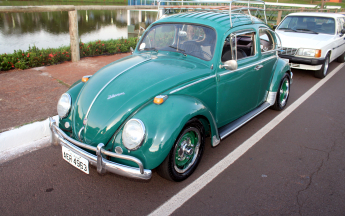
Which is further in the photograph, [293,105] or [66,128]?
[293,105]

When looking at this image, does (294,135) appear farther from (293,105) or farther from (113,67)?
(113,67)

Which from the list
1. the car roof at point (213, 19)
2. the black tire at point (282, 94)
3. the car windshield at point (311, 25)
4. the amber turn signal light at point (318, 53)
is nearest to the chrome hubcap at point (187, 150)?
the car roof at point (213, 19)

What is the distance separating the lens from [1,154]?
3639 mm

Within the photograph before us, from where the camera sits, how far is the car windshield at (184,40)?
3654mm

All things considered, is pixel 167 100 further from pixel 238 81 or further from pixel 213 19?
pixel 213 19

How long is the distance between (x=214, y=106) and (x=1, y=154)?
9.74 feet

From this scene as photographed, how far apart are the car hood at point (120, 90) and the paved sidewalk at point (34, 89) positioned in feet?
5.43

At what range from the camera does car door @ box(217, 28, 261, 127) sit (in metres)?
3.65

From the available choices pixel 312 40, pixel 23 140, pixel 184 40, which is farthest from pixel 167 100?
pixel 312 40

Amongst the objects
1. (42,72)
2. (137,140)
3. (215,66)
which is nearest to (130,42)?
(42,72)

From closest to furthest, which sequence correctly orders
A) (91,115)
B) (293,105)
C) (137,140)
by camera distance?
(137,140), (91,115), (293,105)

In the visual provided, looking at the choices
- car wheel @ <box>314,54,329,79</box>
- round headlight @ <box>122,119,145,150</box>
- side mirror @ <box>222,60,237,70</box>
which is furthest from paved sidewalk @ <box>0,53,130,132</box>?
car wheel @ <box>314,54,329,79</box>

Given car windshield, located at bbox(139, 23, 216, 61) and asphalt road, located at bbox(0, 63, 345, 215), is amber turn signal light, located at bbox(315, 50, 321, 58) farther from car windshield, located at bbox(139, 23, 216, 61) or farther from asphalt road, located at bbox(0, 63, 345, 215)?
car windshield, located at bbox(139, 23, 216, 61)

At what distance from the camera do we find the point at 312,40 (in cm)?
761
